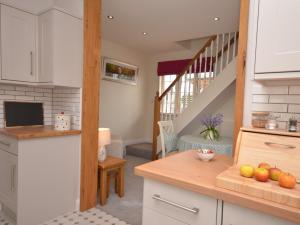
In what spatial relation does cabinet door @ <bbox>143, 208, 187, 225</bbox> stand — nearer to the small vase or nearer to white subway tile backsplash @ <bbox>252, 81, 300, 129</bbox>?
white subway tile backsplash @ <bbox>252, 81, 300, 129</bbox>

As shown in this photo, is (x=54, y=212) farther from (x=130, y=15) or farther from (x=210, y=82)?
(x=210, y=82)

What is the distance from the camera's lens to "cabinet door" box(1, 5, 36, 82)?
2006 millimetres

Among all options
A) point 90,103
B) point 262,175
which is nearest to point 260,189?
point 262,175

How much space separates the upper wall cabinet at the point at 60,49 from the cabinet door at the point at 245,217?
6.25 ft

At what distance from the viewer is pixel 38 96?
254 centimetres

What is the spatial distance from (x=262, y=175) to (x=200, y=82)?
3353 millimetres

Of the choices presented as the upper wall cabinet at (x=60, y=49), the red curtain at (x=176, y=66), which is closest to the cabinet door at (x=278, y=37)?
the upper wall cabinet at (x=60, y=49)

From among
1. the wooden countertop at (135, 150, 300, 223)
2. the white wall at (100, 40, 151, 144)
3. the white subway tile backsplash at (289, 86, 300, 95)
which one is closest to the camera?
the wooden countertop at (135, 150, 300, 223)

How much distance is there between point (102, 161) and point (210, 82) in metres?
2.36

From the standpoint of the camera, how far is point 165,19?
3189 mm

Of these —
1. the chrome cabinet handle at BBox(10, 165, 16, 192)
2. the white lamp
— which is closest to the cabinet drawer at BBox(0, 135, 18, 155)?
the chrome cabinet handle at BBox(10, 165, 16, 192)

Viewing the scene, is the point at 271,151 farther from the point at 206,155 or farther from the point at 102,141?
the point at 102,141

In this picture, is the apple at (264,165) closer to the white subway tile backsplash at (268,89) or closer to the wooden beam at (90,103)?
the white subway tile backsplash at (268,89)

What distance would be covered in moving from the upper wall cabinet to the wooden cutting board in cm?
185
